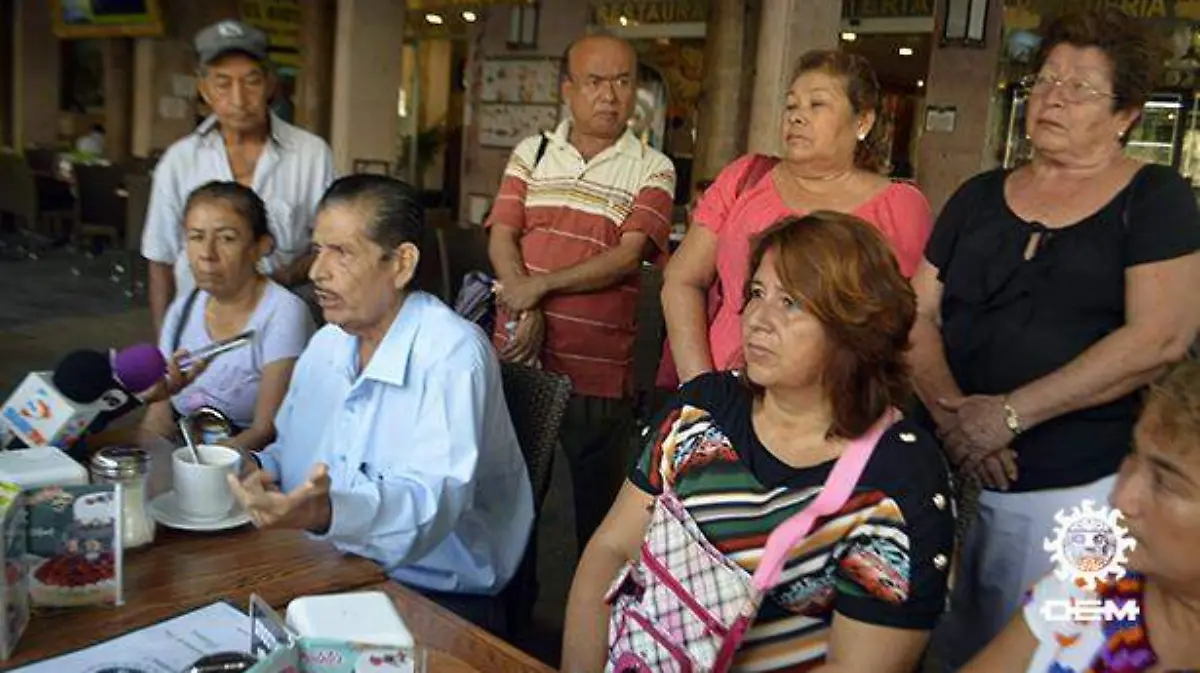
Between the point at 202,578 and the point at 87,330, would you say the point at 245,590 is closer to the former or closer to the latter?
the point at 202,578

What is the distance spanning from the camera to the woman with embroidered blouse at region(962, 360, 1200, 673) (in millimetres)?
1007

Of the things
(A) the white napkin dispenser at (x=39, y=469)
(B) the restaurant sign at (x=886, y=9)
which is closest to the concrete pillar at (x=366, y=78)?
(B) the restaurant sign at (x=886, y=9)

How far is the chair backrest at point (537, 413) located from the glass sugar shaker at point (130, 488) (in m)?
0.69

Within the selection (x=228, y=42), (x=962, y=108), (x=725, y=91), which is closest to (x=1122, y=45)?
(x=228, y=42)

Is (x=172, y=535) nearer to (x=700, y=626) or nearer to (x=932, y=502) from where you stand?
(x=700, y=626)

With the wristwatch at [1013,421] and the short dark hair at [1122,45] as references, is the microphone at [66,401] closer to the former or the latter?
the wristwatch at [1013,421]

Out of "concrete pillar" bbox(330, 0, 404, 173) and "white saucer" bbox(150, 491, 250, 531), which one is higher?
"concrete pillar" bbox(330, 0, 404, 173)

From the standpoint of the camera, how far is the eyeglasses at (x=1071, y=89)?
68.0 inches

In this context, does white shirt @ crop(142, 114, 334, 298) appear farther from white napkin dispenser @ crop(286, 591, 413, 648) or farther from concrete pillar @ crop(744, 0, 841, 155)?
concrete pillar @ crop(744, 0, 841, 155)

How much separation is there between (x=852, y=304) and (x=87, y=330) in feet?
21.4

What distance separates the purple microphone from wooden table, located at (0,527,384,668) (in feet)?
0.96

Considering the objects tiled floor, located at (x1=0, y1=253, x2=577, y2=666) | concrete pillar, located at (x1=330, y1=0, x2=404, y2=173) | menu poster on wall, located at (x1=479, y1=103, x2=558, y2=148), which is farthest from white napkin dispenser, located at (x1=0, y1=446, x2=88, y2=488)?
menu poster on wall, located at (x1=479, y1=103, x2=558, y2=148)

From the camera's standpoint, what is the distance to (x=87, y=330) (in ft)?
22.5

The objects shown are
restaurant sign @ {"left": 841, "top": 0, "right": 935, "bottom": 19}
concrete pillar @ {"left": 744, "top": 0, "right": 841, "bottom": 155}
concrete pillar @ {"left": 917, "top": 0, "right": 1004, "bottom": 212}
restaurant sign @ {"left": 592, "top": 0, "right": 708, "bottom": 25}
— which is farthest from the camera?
restaurant sign @ {"left": 592, "top": 0, "right": 708, "bottom": 25}
